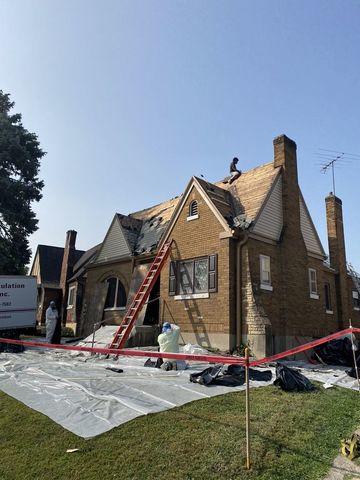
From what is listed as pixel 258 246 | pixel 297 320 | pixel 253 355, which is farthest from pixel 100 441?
pixel 297 320

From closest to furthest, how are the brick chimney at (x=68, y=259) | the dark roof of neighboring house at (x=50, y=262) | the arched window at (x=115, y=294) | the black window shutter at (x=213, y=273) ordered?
the black window shutter at (x=213, y=273)
the arched window at (x=115, y=294)
the brick chimney at (x=68, y=259)
the dark roof of neighboring house at (x=50, y=262)

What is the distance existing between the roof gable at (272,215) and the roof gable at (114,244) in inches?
308

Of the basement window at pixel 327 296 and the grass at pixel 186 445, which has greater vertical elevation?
the basement window at pixel 327 296

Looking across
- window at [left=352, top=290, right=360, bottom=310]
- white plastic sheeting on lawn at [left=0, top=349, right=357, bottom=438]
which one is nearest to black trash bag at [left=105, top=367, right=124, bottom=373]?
white plastic sheeting on lawn at [left=0, top=349, right=357, bottom=438]

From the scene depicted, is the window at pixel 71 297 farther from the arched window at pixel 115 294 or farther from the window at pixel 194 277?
the window at pixel 194 277

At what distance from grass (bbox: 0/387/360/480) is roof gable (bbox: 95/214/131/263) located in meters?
15.0

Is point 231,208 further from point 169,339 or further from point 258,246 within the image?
point 169,339

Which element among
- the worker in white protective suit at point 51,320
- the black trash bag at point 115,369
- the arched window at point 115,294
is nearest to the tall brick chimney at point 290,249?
the black trash bag at point 115,369

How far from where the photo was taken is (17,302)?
64.7 ft

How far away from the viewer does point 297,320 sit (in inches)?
672

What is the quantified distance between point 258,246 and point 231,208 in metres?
2.46

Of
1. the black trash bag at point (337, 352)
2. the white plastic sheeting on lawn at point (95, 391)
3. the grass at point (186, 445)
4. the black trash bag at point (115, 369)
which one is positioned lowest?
the grass at point (186, 445)

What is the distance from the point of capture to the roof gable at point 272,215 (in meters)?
16.5

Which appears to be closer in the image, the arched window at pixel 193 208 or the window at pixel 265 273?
the window at pixel 265 273
